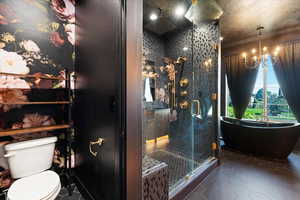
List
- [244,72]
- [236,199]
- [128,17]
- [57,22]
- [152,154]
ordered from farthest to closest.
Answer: [244,72], [152,154], [57,22], [236,199], [128,17]

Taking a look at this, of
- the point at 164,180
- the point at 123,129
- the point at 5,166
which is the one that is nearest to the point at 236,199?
the point at 164,180

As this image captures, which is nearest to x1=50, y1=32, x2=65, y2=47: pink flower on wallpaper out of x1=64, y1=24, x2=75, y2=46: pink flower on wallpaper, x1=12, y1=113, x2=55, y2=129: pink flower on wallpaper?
x1=64, y1=24, x2=75, y2=46: pink flower on wallpaper

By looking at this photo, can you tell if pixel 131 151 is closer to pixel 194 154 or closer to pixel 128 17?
pixel 128 17

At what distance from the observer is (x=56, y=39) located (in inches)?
66.7

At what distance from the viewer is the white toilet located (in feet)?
3.59

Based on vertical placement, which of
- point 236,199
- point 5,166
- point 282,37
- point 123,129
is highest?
point 282,37

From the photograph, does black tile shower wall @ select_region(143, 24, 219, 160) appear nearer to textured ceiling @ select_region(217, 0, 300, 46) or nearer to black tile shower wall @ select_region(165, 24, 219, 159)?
black tile shower wall @ select_region(165, 24, 219, 159)

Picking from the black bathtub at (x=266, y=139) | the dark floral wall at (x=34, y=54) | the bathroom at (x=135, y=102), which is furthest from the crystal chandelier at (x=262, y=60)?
the dark floral wall at (x=34, y=54)

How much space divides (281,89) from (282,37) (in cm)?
133

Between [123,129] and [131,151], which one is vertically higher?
[123,129]

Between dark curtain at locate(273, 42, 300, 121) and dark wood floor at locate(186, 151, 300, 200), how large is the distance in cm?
138

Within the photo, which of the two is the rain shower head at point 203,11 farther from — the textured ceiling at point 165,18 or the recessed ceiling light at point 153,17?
the recessed ceiling light at point 153,17

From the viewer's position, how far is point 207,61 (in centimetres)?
252

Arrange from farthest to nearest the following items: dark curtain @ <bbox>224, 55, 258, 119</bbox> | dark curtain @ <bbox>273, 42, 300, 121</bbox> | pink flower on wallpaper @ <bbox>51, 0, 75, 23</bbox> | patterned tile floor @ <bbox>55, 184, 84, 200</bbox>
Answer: dark curtain @ <bbox>224, 55, 258, 119</bbox> → dark curtain @ <bbox>273, 42, 300, 121</bbox> → pink flower on wallpaper @ <bbox>51, 0, 75, 23</bbox> → patterned tile floor @ <bbox>55, 184, 84, 200</bbox>
